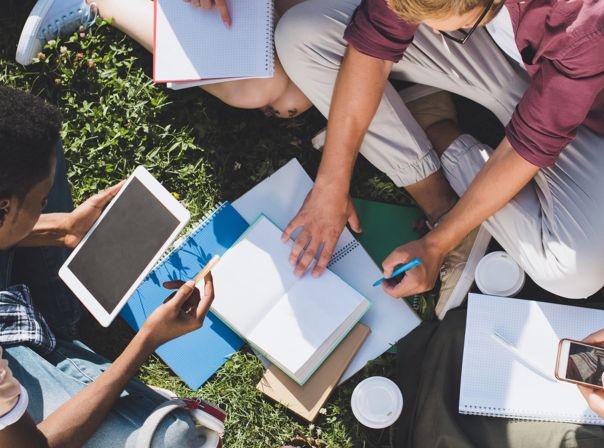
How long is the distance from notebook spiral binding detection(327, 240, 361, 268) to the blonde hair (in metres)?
1.31

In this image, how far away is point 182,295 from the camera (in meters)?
2.48

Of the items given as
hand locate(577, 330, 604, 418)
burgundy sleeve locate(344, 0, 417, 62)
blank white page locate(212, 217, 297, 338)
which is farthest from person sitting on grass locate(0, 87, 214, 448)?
hand locate(577, 330, 604, 418)

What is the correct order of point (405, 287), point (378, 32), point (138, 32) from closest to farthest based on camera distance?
1. point (378, 32)
2. point (405, 287)
3. point (138, 32)

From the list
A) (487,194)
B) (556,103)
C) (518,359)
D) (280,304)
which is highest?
(556,103)

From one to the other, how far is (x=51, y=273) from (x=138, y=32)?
1212 mm

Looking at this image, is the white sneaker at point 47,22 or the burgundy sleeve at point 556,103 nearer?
the burgundy sleeve at point 556,103

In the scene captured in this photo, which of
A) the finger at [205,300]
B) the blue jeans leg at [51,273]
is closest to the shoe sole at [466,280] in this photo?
the finger at [205,300]

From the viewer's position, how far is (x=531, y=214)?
8.75 feet

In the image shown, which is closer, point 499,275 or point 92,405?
point 92,405

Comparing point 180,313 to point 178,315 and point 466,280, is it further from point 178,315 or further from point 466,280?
point 466,280

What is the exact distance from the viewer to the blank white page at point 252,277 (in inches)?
113

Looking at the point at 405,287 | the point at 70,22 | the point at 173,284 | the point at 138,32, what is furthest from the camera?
the point at 70,22

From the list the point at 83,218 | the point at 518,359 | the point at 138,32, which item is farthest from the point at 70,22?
the point at 518,359

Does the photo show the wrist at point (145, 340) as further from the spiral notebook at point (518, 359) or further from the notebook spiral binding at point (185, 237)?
the spiral notebook at point (518, 359)
